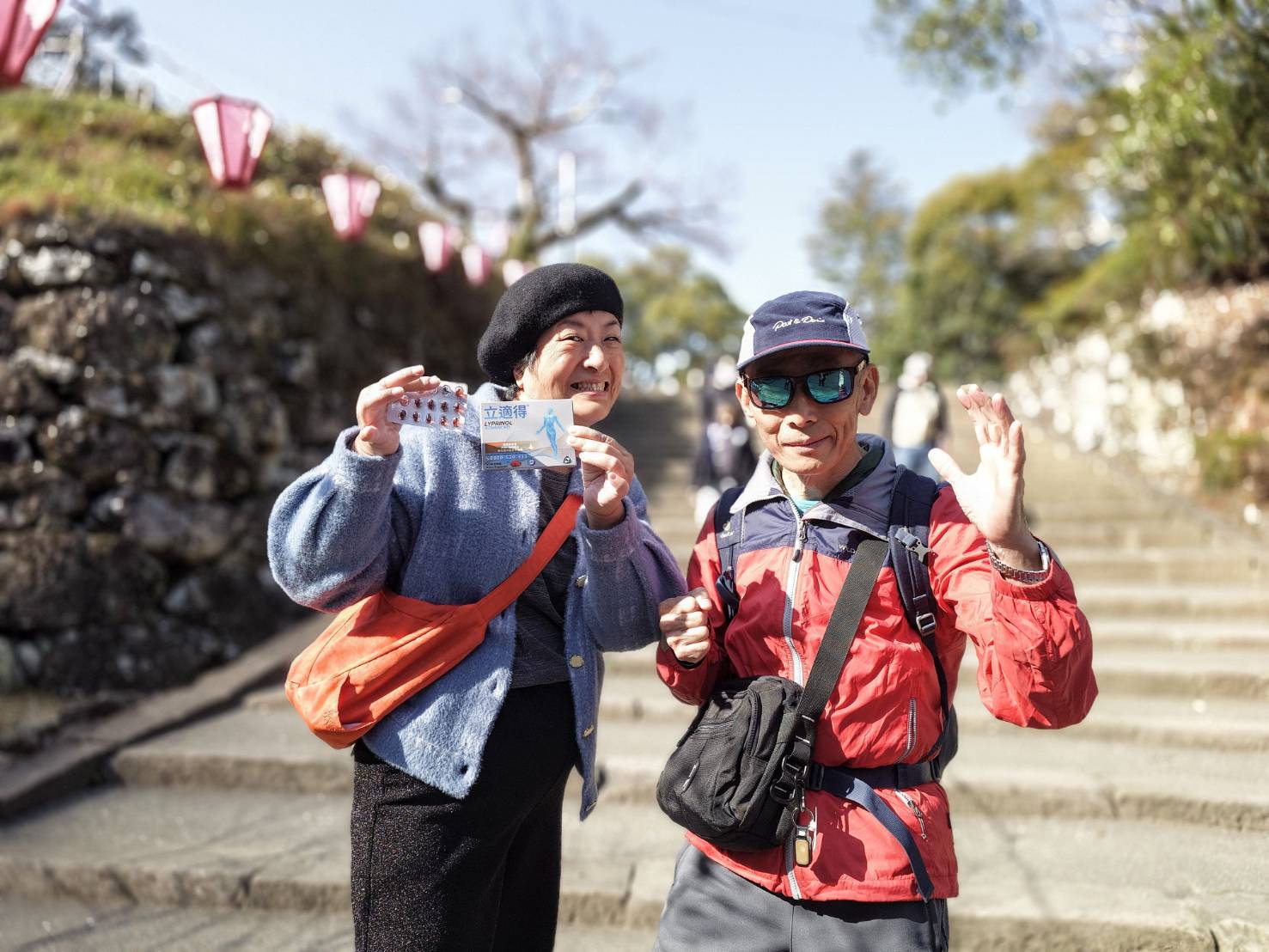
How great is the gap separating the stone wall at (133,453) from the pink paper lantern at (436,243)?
2028 millimetres

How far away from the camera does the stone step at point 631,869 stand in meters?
3.04

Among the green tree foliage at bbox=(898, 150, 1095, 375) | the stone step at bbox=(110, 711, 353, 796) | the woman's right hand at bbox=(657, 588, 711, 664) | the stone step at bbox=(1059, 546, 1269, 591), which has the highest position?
the green tree foliage at bbox=(898, 150, 1095, 375)

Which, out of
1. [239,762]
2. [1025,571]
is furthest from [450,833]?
[239,762]

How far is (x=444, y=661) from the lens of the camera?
1.73 metres

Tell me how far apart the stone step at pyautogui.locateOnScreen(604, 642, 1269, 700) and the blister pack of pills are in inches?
134

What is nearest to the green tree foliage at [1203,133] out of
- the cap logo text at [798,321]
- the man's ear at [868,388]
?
the man's ear at [868,388]

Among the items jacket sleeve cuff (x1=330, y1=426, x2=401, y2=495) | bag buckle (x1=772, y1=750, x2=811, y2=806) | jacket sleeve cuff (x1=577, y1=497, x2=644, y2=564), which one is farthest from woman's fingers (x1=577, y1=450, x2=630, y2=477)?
bag buckle (x1=772, y1=750, x2=811, y2=806)

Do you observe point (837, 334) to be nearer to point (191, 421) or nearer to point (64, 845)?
point (64, 845)

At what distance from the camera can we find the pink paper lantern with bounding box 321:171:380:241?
6.90 m

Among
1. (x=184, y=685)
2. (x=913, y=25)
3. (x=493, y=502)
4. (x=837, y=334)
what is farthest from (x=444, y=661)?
(x=913, y=25)

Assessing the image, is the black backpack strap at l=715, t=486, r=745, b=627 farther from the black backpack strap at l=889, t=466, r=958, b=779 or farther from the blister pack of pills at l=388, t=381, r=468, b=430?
the blister pack of pills at l=388, t=381, r=468, b=430

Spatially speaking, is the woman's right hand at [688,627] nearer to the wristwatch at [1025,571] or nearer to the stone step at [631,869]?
the wristwatch at [1025,571]

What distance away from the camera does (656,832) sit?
3914 millimetres

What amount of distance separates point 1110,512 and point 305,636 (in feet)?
21.2
